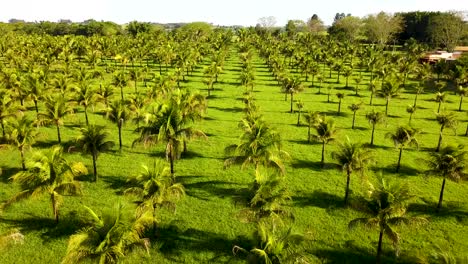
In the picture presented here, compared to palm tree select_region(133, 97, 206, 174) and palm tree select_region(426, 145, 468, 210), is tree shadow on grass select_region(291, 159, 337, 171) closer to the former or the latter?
palm tree select_region(426, 145, 468, 210)

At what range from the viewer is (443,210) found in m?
30.0

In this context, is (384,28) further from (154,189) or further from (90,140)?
(154,189)

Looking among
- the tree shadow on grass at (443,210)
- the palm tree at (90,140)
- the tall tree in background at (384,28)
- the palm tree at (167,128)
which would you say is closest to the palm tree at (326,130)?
the tree shadow on grass at (443,210)

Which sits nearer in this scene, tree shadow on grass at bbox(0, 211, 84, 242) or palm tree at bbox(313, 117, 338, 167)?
tree shadow on grass at bbox(0, 211, 84, 242)

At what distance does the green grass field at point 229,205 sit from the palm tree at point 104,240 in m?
0.72

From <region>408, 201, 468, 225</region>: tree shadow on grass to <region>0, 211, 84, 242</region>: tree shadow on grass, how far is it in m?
26.5

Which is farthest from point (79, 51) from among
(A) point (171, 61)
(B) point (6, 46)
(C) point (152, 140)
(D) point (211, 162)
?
(C) point (152, 140)

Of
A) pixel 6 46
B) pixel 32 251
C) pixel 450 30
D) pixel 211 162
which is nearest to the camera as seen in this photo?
pixel 32 251

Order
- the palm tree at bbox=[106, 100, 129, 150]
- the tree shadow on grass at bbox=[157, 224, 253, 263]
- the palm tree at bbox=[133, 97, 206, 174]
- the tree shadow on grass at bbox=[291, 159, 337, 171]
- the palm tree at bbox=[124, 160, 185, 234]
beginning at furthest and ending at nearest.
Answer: the palm tree at bbox=[106, 100, 129, 150], the tree shadow on grass at bbox=[291, 159, 337, 171], the palm tree at bbox=[133, 97, 206, 174], the tree shadow on grass at bbox=[157, 224, 253, 263], the palm tree at bbox=[124, 160, 185, 234]

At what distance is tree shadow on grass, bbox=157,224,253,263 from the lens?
24.2 metres

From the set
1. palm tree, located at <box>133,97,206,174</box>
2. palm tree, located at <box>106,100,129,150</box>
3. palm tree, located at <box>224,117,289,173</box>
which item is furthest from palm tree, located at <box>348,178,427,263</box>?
palm tree, located at <box>106,100,129,150</box>

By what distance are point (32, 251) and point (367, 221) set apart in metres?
21.5

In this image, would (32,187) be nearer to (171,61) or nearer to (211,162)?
(211,162)

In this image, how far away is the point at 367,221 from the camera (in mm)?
21531
